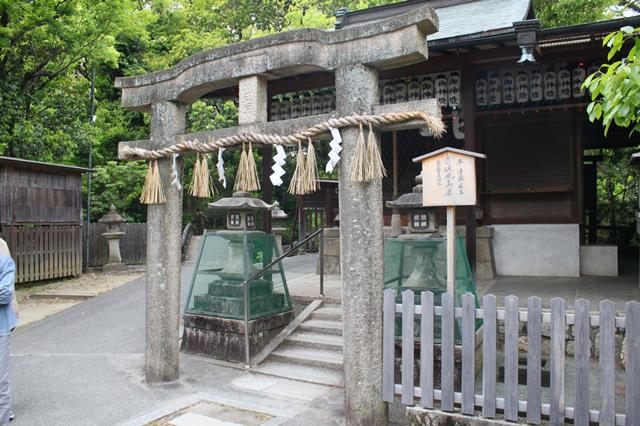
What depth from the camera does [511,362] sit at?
4473 mm

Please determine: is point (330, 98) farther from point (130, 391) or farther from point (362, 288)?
point (130, 391)

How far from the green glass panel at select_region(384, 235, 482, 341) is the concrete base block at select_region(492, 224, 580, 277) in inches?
179

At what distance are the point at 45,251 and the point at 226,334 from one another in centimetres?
960

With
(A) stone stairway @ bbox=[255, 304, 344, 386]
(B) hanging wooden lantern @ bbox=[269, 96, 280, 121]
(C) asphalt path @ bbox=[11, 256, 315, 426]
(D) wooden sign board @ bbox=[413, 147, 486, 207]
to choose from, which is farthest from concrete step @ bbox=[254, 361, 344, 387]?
(B) hanging wooden lantern @ bbox=[269, 96, 280, 121]

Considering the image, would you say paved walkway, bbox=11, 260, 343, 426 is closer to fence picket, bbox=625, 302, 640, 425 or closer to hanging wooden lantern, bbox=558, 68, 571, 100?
Answer: fence picket, bbox=625, 302, 640, 425

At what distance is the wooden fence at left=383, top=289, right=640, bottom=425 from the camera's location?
13.4 feet

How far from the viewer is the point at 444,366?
4.72 meters

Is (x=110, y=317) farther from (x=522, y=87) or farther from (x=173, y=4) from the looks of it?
(x=173, y=4)

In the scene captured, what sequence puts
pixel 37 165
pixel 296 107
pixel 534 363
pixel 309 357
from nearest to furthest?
→ pixel 534 363 → pixel 309 357 → pixel 296 107 → pixel 37 165

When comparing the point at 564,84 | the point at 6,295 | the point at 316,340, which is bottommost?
the point at 316,340

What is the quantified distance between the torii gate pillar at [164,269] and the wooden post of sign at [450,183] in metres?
3.48

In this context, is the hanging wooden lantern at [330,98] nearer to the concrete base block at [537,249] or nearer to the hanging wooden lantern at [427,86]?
the hanging wooden lantern at [427,86]

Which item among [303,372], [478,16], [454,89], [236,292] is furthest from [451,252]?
[478,16]

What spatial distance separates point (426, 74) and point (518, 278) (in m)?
4.61
